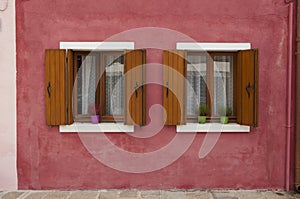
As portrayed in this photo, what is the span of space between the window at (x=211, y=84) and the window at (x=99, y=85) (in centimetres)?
83

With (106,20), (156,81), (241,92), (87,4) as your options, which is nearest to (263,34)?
(241,92)

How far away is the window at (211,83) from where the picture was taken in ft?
18.4

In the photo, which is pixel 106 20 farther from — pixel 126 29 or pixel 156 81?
pixel 156 81

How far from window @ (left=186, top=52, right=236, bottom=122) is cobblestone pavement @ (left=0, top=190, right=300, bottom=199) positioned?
1.22 metres

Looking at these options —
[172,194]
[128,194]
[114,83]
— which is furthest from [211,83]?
[128,194]

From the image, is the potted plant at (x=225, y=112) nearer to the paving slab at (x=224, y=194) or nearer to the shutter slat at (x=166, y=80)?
the shutter slat at (x=166, y=80)

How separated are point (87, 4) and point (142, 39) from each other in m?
1.07

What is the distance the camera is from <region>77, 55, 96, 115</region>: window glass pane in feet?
18.3

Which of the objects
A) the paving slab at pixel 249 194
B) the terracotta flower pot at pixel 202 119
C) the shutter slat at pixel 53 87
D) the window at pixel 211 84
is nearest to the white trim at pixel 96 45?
the shutter slat at pixel 53 87

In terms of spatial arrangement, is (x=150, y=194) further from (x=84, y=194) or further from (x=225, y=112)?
(x=225, y=112)

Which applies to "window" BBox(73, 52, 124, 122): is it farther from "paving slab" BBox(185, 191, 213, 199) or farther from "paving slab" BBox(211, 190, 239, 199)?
"paving slab" BBox(211, 190, 239, 199)

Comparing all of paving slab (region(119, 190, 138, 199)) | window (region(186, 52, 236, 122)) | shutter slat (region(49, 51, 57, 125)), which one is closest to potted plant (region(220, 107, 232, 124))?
window (region(186, 52, 236, 122))

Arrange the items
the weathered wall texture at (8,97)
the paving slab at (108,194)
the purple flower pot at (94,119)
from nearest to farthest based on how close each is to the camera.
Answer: the paving slab at (108,194) → the weathered wall texture at (8,97) → the purple flower pot at (94,119)

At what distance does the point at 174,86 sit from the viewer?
533 centimetres
